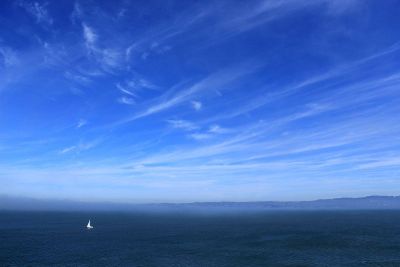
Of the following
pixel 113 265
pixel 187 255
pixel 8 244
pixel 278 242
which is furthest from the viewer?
pixel 278 242

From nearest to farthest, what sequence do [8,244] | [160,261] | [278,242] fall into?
1. [160,261]
2. [8,244]
3. [278,242]

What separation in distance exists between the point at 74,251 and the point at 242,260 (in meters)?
43.4

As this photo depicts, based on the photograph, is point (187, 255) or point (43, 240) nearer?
point (187, 255)

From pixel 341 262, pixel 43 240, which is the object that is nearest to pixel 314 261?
pixel 341 262

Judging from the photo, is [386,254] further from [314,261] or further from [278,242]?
[278,242]

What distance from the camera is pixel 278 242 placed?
354ft

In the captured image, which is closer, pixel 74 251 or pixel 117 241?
pixel 74 251

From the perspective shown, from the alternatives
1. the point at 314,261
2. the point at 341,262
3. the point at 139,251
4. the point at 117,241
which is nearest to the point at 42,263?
the point at 139,251

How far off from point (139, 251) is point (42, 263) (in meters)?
24.0

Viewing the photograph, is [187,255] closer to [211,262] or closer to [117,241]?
[211,262]

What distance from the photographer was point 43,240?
11050 cm

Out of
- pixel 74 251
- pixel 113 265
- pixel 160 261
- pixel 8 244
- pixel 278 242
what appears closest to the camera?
pixel 113 265

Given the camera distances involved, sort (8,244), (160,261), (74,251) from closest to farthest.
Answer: (160,261) → (74,251) → (8,244)

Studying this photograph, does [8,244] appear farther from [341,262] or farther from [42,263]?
[341,262]
